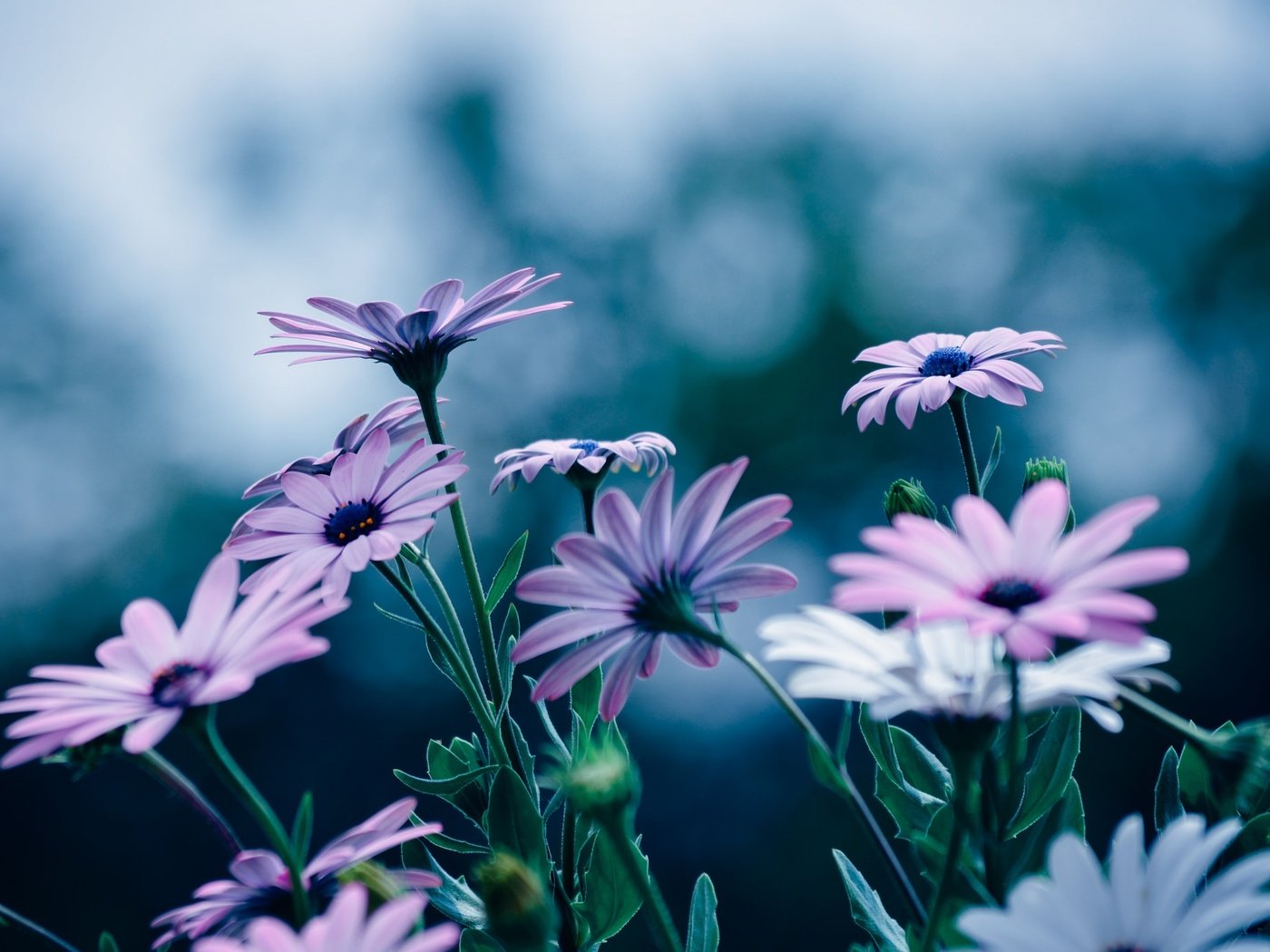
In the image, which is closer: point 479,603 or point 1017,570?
point 1017,570

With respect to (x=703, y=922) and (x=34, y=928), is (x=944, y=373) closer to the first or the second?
(x=703, y=922)

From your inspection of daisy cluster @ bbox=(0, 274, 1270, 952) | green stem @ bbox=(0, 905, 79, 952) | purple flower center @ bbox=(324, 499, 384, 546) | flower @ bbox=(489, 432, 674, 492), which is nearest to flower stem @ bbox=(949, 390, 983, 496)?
daisy cluster @ bbox=(0, 274, 1270, 952)

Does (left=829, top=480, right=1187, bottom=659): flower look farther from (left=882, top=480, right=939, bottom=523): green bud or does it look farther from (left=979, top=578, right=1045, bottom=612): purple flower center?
(left=882, top=480, right=939, bottom=523): green bud

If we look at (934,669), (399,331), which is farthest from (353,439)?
(934,669)

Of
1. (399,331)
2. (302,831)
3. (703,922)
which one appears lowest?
(703,922)

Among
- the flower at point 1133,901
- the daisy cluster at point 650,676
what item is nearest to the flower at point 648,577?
the daisy cluster at point 650,676

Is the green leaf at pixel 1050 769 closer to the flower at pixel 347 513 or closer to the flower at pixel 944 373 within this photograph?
the flower at pixel 944 373
